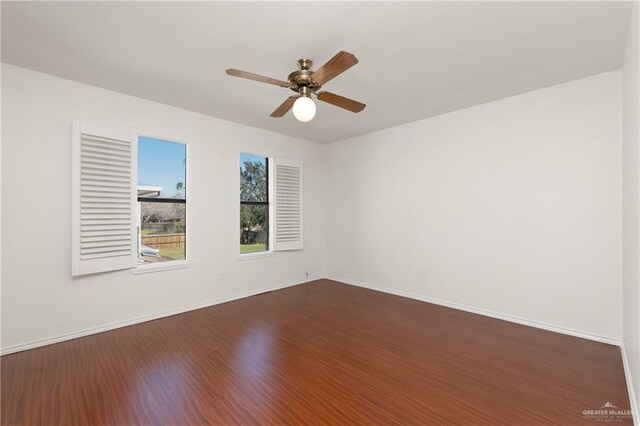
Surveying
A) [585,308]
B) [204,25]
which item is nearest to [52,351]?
[204,25]

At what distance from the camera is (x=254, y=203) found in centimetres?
478

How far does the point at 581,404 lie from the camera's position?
6.42 feet

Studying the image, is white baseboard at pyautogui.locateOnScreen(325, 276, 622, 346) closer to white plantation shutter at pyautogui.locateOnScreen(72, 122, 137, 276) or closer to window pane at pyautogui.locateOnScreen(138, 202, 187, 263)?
window pane at pyautogui.locateOnScreen(138, 202, 187, 263)

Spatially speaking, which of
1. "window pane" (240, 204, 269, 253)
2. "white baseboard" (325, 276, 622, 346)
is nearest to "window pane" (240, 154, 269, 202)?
"window pane" (240, 204, 269, 253)

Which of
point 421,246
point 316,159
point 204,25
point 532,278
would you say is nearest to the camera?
point 204,25

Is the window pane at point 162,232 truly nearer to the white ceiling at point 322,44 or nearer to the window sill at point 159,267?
the window sill at point 159,267

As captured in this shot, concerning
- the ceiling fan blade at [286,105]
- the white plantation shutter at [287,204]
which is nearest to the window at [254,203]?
the white plantation shutter at [287,204]

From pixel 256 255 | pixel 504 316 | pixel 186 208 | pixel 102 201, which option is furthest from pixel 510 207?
pixel 102 201

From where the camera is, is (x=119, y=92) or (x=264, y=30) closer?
(x=264, y=30)

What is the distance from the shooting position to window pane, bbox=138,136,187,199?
11.9 feet

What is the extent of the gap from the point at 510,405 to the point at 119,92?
185 inches

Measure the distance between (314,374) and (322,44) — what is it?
106 inches

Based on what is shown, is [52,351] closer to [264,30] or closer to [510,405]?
[264,30]

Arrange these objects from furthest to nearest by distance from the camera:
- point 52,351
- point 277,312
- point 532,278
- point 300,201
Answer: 1. point 300,201
2. point 277,312
3. point 532,278
4. point 52,351
